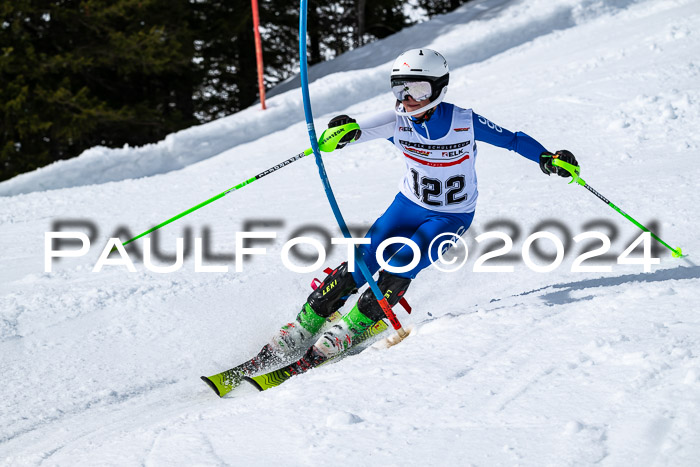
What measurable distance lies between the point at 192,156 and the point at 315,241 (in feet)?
14.8

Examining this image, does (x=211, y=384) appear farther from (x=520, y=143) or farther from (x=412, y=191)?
(x=520, y=143)

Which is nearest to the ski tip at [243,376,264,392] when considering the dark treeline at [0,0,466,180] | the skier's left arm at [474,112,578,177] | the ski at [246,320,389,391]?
the ski at [246,320,389,391]

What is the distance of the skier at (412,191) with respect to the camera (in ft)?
13.3

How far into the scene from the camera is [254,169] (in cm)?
850

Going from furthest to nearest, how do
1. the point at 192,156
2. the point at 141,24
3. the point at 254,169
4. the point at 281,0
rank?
the point at 281,0 → the point at 141,24 → the point at 192,156 → the point at 254,169

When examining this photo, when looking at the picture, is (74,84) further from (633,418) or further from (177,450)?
(633,418)

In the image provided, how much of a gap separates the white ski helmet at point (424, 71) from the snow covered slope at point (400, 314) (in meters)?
1.38

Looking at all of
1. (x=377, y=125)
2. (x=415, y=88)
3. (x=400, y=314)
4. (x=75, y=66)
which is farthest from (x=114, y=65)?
(x=415, y=88)

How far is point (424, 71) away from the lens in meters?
3.93

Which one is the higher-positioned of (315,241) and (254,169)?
(254,169)

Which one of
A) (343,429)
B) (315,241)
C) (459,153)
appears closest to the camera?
(343,429)

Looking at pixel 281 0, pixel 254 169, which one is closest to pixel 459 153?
pixel 254 169

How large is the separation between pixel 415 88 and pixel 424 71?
0.37 feet

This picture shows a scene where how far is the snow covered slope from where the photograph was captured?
264 centimetres
